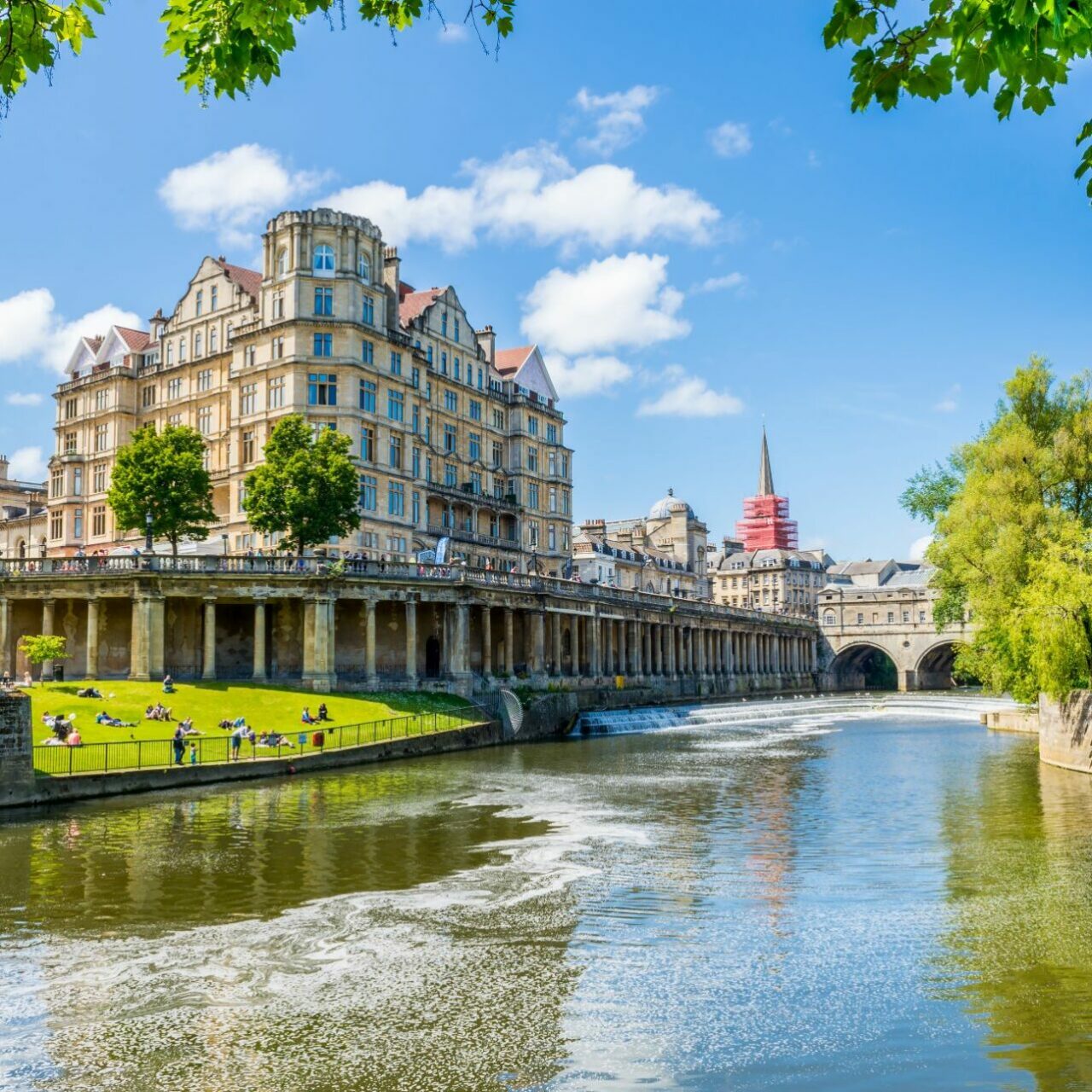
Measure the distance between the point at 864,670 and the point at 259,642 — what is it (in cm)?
11960

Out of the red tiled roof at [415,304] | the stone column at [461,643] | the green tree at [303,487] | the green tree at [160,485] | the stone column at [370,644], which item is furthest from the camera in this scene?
the red tiled roof at [415,304]

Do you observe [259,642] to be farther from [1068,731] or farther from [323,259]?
[1068,731]

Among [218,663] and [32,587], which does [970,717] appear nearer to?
[218,663]

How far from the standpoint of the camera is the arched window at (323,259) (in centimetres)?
7419

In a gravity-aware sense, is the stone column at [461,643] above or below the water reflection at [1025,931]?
above

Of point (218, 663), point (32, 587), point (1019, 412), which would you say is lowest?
point (218, 663)

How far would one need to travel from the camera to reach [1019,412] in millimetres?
53719

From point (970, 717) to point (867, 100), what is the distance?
255 ft

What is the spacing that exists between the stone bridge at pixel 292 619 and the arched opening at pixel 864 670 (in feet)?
259

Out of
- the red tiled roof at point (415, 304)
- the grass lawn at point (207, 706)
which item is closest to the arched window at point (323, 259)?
the red tiled roof at point (415, 304)

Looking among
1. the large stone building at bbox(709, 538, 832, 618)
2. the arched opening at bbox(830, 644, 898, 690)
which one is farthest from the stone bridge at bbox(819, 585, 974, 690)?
the large stone building at bbox(709, 538, 832, 618)

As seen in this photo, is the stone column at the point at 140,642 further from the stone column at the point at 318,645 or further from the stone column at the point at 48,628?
the stone column at the point at 318,645

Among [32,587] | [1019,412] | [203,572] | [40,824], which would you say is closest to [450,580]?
[203,572]

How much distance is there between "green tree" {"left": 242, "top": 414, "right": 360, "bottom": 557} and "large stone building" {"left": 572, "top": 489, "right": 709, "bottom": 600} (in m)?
64.3
